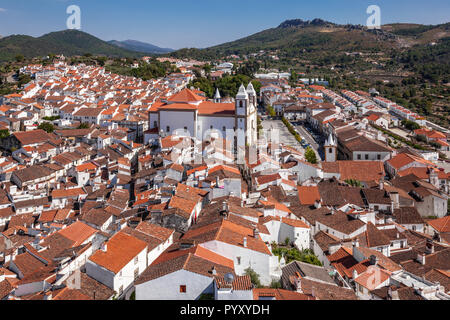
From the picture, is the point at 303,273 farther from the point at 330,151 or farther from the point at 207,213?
the point at 330,151

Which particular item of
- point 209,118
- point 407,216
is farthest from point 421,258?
point 209,118

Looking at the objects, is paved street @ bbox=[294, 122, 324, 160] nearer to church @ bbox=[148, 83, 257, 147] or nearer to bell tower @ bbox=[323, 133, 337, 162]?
bell tower @ bbox=[323, 133, 337, 162]

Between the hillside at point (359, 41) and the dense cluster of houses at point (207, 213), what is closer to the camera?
the dense cluster of houses at point (207, 213)

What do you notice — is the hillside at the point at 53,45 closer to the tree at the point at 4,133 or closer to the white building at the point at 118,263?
the tree at the point at 4,133

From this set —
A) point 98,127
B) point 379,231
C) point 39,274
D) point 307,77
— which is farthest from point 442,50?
point 39,274

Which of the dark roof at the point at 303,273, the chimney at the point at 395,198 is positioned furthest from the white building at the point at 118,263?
the chimney at the point at 395,198
